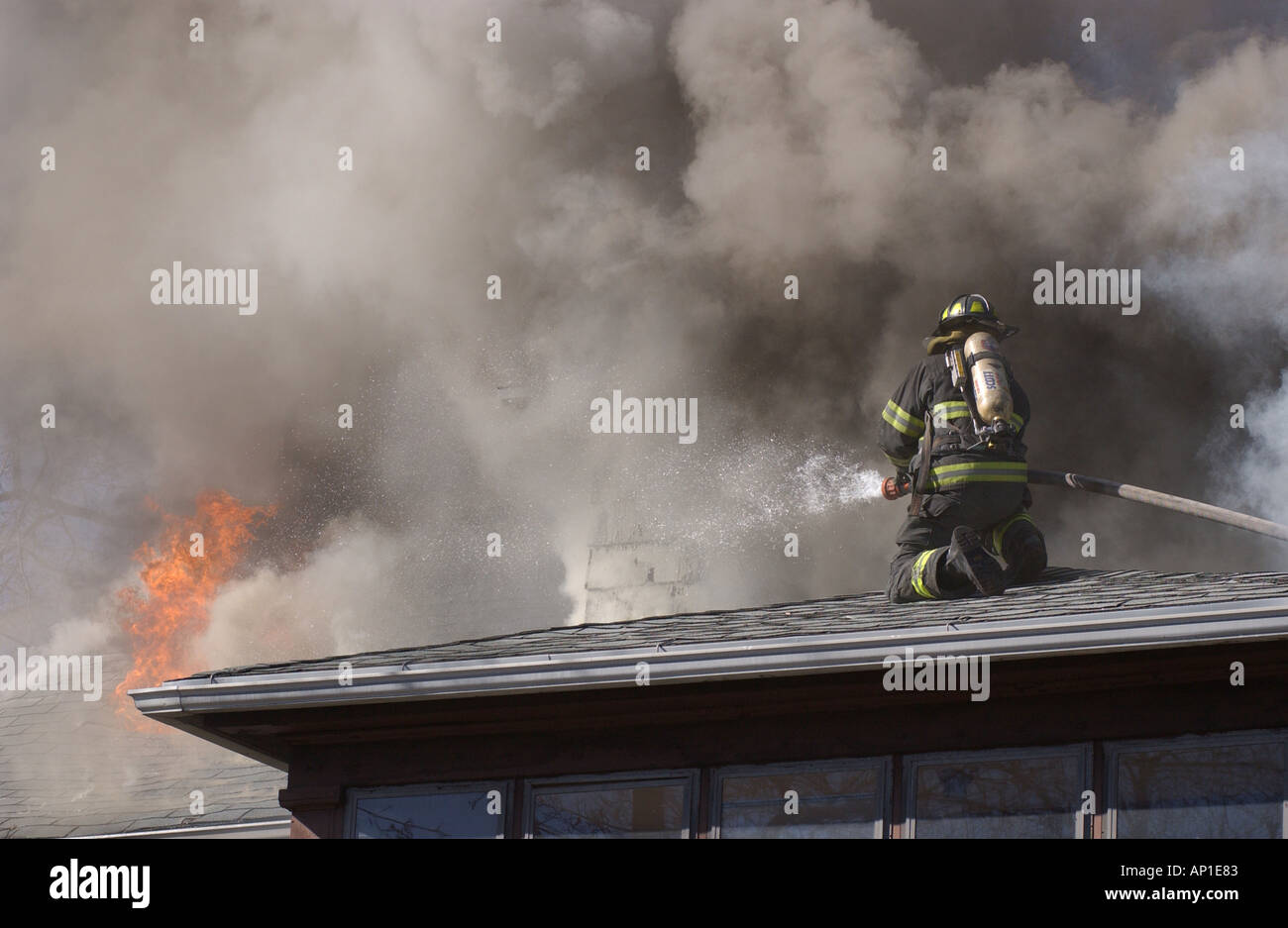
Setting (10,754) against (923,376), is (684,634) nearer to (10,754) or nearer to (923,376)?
(923,376)

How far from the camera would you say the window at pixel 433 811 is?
235 inches

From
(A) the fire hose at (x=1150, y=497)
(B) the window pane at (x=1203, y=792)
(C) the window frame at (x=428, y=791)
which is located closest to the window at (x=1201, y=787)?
(B) the window pane at (x=1203, y=792)

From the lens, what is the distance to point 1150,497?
24.6 feet

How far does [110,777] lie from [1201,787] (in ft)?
32.6

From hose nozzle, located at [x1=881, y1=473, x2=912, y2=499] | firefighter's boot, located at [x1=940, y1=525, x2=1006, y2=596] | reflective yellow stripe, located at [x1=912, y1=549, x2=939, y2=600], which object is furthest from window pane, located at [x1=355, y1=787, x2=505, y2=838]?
hose nozzle, located at [x1=881, y1=473, x2=912, y2=499]

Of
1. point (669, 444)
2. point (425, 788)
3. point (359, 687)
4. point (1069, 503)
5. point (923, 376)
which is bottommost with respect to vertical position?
point (425, 788)

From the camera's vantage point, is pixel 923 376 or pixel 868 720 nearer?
pixel 868 720

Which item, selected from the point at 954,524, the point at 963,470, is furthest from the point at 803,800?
the point at 963,470

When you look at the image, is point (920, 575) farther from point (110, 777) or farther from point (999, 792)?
point (110, 777)

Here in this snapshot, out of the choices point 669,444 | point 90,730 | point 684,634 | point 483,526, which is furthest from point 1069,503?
point 684,634

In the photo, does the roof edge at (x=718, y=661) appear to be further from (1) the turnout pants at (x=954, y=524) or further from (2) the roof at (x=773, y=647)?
(1) the turnout pants at (x=954, y=524)

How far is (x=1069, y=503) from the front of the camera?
22.8m

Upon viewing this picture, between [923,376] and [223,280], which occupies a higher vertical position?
[223,280]

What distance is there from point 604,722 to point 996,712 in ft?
5.14
